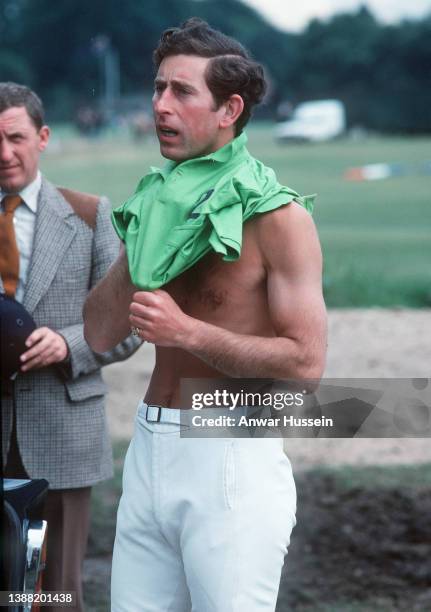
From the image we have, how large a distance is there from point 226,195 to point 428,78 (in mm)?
4250

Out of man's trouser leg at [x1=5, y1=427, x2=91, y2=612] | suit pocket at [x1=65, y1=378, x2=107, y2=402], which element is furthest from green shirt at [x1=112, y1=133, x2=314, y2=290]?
man's trouser leg at [x1=5, y1=427, x2=91, y2=612]

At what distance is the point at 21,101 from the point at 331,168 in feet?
18.1

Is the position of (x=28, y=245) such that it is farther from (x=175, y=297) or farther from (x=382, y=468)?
(x=382, y=468)

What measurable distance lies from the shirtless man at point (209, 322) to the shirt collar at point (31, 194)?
83 cm

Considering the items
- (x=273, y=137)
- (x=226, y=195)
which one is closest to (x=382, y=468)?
(x=273, y=137)

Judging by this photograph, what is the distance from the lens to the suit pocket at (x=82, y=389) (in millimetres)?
3043

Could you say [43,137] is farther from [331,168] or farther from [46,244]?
[331,168]

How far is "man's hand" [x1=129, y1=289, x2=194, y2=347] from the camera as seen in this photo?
2047 millimetres

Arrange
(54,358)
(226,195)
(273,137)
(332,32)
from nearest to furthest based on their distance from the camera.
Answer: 1. (226,195)
2. (54,358)
3. (332,32)
4. (273,137)

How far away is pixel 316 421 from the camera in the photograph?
2.32 metres

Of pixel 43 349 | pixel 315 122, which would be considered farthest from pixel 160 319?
pixel 315 122

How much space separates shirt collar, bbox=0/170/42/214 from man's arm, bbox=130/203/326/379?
1.04 m

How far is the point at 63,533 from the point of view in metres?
3.05

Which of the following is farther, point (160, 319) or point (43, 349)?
point (43, 349)
